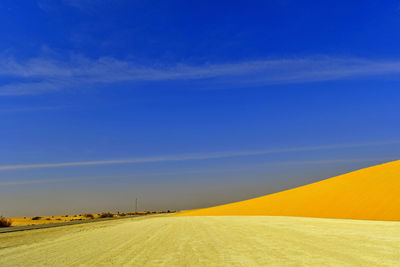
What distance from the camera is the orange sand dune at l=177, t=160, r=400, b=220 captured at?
1134 inches

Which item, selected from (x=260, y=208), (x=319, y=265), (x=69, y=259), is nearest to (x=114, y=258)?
(x=69, y=259)

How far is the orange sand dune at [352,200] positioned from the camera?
28.8 metres

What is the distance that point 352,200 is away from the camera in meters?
34.1

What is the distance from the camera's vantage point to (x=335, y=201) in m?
36.4

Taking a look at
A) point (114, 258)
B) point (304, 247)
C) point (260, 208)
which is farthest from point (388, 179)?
point (114, 258)

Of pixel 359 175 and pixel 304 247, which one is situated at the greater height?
pixel 359 175

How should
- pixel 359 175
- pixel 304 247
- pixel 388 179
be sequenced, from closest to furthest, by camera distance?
pixel 304 247 → pixel 388 179 → pixel 359 175

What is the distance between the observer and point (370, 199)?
104 feet

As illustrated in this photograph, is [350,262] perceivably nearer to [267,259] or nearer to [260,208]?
[267,259]

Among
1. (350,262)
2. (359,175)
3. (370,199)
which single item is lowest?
(350,262)

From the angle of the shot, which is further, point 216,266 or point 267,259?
point 267,259

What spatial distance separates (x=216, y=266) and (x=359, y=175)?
4143 cm

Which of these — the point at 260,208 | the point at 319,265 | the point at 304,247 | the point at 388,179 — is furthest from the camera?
the point at 260,208

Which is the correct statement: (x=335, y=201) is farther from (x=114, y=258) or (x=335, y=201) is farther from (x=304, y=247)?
(x=114, y=258)
